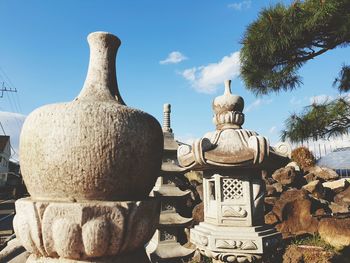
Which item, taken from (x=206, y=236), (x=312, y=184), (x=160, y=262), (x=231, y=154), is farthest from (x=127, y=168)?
(x=312, y=184)

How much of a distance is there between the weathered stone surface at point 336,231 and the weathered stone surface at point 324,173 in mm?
5624

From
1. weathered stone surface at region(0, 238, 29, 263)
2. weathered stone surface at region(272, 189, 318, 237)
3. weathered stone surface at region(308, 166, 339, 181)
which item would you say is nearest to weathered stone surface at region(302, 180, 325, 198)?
weathered stone surface at region(308, 166, 339, 181)

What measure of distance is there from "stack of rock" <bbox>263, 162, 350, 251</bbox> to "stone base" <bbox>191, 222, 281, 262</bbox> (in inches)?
141

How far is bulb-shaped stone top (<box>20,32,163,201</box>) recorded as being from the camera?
4.39ft

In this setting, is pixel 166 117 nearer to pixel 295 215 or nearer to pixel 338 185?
pixel 295 215

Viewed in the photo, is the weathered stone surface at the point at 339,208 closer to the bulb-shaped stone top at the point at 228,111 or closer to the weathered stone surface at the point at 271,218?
the weathered stone surface at the point at 271,218

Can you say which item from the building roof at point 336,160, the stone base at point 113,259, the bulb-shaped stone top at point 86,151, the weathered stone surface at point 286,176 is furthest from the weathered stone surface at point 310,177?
the bulb-shaped stone top at point 86,151

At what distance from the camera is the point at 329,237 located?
18.4 feet

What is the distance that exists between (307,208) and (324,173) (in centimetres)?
537

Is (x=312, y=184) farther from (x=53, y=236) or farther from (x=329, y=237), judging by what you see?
(x=53, y=236)

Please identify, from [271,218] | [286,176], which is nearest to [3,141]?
[286,176]

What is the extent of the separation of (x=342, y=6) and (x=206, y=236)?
132 inches

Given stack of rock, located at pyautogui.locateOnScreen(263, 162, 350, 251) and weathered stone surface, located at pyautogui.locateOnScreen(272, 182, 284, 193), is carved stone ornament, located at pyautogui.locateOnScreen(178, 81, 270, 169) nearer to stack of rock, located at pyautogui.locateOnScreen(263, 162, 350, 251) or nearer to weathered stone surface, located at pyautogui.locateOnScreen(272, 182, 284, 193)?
stack of rock, located at pyautogui.locateOnScreen(263, 162, 350, 251)

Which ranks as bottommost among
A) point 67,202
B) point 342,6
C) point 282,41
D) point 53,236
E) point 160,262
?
point 160,262
